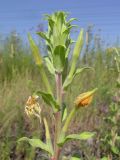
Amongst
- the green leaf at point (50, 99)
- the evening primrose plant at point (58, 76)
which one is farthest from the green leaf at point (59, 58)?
the green leaf at point (50, 99)

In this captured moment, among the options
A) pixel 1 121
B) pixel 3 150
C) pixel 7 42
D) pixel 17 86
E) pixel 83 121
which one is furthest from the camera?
pixel 7 42

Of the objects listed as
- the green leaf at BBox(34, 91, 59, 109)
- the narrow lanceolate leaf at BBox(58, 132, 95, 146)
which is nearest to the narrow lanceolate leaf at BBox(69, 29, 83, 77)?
the green leaf at BBox(34, 91, 59, 109)

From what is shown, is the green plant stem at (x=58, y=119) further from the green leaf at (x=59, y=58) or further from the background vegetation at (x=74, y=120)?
the background vegetation at (x=74, y=120)

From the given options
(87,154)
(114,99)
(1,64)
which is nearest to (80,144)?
(87,154)

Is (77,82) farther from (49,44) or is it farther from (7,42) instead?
(49,44)

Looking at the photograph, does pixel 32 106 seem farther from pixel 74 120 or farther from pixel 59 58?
pixel 74 120

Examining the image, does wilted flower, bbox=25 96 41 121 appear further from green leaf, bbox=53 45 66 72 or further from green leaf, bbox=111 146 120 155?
green leaf, bbox=111 146 120 155

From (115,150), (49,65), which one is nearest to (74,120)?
(115,150)

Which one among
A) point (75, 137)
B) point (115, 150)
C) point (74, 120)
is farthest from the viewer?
point (74, 120)
